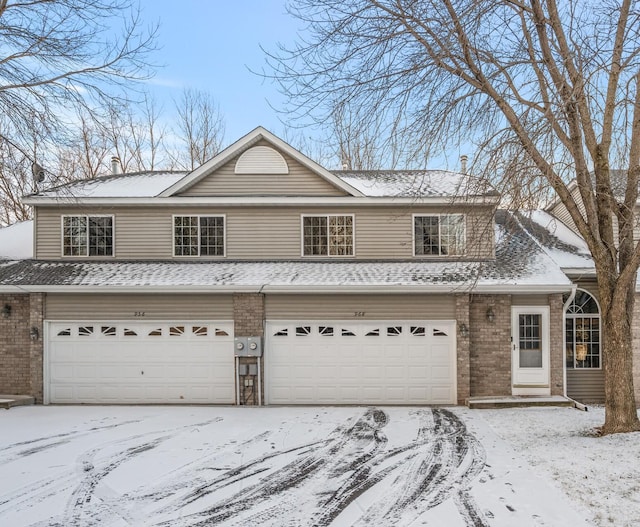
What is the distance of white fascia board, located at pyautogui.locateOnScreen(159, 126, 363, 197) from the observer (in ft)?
41.4

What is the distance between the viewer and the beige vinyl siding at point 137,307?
11656 millimetres

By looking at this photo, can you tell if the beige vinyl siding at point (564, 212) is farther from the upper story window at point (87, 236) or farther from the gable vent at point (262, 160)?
the upper story window at point (87, 236)

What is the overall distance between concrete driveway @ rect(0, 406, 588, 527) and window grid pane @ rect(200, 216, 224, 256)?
14.6ft

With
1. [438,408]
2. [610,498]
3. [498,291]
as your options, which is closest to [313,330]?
[438,408]

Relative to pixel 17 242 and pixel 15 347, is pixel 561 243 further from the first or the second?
pixel 17 242

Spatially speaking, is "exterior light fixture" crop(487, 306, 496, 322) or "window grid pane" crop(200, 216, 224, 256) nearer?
"exterior light fixture" crop(487, 306, 496, 322)

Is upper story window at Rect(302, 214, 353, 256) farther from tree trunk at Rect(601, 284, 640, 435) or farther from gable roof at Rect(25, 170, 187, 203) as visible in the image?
tree trunk at Rect(601, 284, 640, 435)

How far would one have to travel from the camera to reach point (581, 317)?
12.3 m

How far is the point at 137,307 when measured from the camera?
1170 cm

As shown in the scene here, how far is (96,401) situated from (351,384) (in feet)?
20.6

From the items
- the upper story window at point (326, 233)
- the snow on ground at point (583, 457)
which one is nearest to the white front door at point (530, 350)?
the snow on ground at point (583, 457)

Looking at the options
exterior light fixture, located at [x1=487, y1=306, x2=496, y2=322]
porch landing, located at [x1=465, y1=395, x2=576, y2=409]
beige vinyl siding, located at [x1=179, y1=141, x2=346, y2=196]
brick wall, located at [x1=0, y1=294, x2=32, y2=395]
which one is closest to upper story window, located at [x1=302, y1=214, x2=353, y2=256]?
beige vinyl siding, located at [x1=179, y1=141, x2=346, y2=196]

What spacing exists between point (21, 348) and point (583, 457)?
12332 millimetres

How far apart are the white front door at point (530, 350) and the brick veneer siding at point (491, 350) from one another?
0.16 m
